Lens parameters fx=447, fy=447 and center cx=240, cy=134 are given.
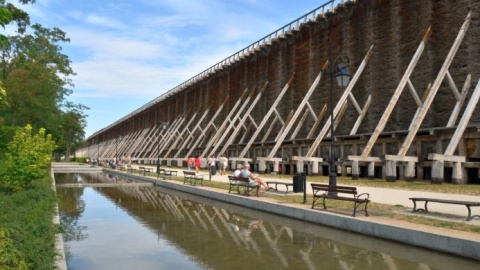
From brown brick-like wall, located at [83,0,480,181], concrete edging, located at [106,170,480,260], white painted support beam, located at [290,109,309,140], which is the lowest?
concrete edging, located at [106,170,480,260]

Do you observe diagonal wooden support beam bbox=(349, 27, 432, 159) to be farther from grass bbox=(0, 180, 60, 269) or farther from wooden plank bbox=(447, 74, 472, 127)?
grass bbox=(0, 180, 60, 269)

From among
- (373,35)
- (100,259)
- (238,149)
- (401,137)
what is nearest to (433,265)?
(100,259)

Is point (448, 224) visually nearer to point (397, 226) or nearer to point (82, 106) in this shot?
point (397, 226)

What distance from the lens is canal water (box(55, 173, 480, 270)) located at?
7.06 metres

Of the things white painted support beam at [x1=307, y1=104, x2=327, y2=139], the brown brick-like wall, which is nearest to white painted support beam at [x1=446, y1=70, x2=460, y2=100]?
the brown brick-like wall

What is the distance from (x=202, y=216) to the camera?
41.5 feet

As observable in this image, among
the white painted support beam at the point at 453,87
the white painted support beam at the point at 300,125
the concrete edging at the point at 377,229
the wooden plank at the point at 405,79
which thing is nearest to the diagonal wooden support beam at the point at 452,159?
the white painted support beam at the point at 453,87

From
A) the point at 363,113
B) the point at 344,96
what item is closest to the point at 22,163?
the point at 344,96

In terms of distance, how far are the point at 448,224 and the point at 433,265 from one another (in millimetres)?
2140

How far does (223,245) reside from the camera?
8523mm

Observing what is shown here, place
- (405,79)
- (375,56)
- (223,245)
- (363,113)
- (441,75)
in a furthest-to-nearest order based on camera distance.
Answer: (375,56) → (363,113) → (405,79) → (441,75) → (223,245)

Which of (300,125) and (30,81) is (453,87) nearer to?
(300,125)

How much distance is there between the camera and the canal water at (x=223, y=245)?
7.06 metres

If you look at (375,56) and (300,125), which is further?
(300,125)
